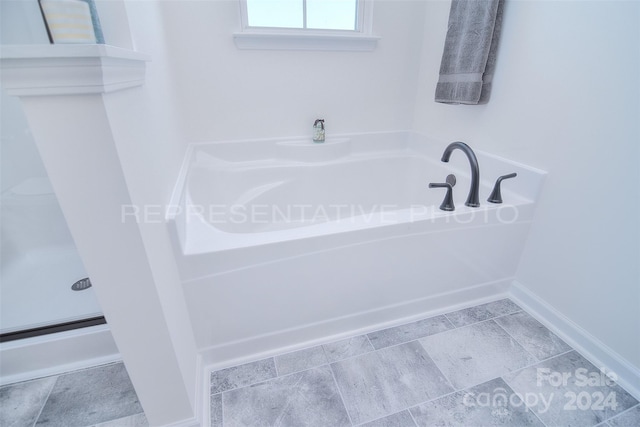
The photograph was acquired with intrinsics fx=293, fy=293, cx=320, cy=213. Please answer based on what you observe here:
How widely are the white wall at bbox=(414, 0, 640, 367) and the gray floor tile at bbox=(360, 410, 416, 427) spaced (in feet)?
2.92

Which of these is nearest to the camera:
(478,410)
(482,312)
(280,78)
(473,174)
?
(478,410)

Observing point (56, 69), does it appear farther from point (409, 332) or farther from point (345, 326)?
point (409, 332)

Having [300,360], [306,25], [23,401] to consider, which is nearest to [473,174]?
[300,360]

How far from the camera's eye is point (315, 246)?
1104mm

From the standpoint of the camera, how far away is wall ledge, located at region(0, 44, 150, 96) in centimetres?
47

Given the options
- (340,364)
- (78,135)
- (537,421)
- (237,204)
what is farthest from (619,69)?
(237,204)

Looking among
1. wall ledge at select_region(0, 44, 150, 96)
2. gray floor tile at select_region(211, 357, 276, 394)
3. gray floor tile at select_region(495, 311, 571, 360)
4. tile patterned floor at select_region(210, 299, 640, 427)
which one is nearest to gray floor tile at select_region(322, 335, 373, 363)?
tile patterned floor at select_region(210, 299, 640, 427)

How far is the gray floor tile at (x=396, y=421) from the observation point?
102 cm

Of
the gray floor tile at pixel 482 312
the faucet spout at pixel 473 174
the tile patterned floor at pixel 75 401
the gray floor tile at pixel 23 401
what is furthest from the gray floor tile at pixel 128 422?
the faucet spout at pixel 473 174

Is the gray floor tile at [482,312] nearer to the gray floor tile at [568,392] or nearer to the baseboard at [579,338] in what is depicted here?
the baseboard at [579,338]

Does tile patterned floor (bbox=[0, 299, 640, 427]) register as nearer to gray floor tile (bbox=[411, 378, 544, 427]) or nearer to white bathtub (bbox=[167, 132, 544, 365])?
gray floor tile (bbox=[411, 378, 544, 427])

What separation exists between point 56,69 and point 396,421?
1.32m

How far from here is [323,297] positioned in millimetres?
1225

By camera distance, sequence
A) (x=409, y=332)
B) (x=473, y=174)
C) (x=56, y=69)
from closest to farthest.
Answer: (x=56, y=69) → (x=473, y=174) → (x=409, y=332)
